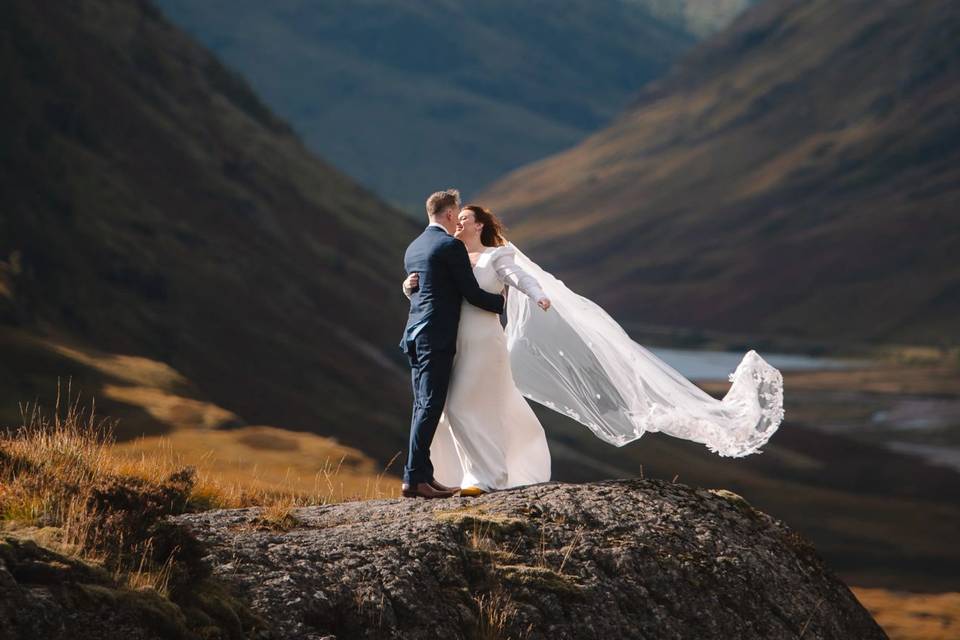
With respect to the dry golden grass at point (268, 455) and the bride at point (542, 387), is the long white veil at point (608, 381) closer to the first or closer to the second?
the bride at point (542, 387)

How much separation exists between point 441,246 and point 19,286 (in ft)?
137

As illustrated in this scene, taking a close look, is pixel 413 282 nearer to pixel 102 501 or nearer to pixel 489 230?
pixel 489 230

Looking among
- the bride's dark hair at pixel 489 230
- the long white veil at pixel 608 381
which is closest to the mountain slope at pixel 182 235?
the long white veil at pixel 608 381

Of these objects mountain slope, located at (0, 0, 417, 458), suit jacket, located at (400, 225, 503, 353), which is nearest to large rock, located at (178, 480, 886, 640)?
suit jacket, located at (400, 225, 503, 353)

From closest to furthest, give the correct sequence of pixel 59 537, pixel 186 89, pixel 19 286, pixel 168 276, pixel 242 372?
pixel 59 537
pixel 19 286
pixel 242 372
pixel 168 276
pixel 186 89

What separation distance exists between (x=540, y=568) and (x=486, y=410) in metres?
2.19

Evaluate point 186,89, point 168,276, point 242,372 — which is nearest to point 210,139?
point 186,89

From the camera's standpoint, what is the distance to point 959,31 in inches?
7323

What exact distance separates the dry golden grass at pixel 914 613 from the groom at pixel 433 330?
19696mm

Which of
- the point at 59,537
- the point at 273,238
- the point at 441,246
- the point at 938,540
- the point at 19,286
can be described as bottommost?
the point at 59,537

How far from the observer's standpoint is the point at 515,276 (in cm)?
1118

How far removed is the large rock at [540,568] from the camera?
27.2 feet

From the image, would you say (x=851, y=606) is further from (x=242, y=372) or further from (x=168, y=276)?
(x=168, y=276)

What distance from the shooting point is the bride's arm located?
11.0 metres
